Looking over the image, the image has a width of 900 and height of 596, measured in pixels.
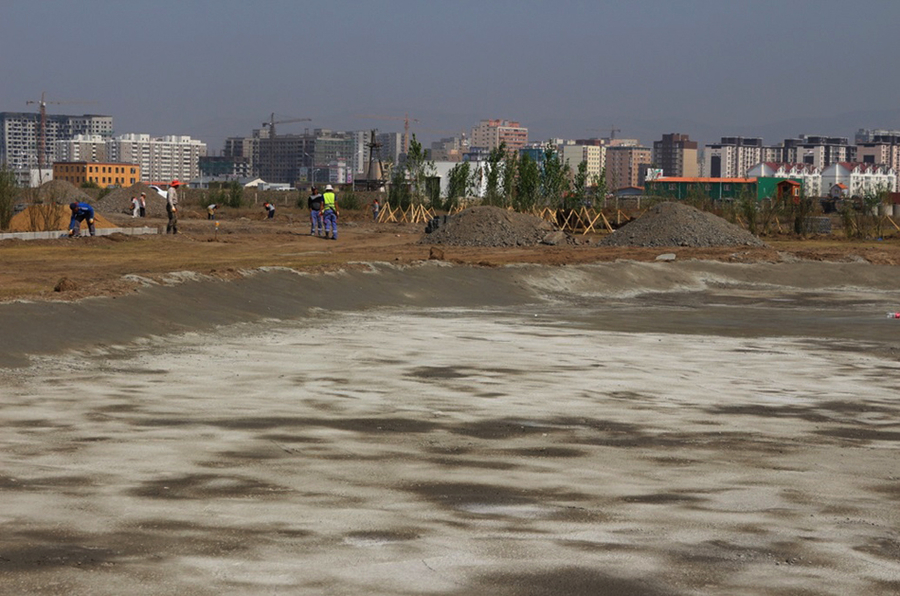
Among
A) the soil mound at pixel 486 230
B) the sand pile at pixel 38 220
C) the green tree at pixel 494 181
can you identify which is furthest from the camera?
the green tree at pixel 494 181

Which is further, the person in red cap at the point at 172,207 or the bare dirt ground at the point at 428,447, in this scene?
the person in red cap at the point at 172,207

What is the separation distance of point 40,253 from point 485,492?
26347mm

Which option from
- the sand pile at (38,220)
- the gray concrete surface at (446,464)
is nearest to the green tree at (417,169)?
the sand pile at (38,220)

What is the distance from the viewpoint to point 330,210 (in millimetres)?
39594

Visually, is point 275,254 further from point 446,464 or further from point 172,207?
point 446,464

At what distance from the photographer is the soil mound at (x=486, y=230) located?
40.7m

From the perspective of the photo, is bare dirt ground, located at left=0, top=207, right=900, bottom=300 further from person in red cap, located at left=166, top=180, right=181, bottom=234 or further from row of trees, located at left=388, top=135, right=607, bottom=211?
row of trees, located at left=388, top=135, right=607, bottom=211

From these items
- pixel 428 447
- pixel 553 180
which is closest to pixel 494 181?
pixel 553 180

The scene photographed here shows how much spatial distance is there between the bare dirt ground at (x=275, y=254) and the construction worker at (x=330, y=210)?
1.58 feet

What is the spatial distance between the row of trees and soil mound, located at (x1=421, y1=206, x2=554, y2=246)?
12249 mm

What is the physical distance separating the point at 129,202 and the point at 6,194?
3126cm

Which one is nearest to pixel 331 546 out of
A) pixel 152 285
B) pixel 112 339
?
pixel 112 339

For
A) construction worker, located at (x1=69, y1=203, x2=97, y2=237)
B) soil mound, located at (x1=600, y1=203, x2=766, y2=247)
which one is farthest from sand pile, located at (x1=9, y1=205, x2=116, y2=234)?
soil mound, located at (x1=600, y1=203, x2=766, y2=247)

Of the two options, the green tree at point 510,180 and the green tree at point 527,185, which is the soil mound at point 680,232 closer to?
the green tree at point 527,185
